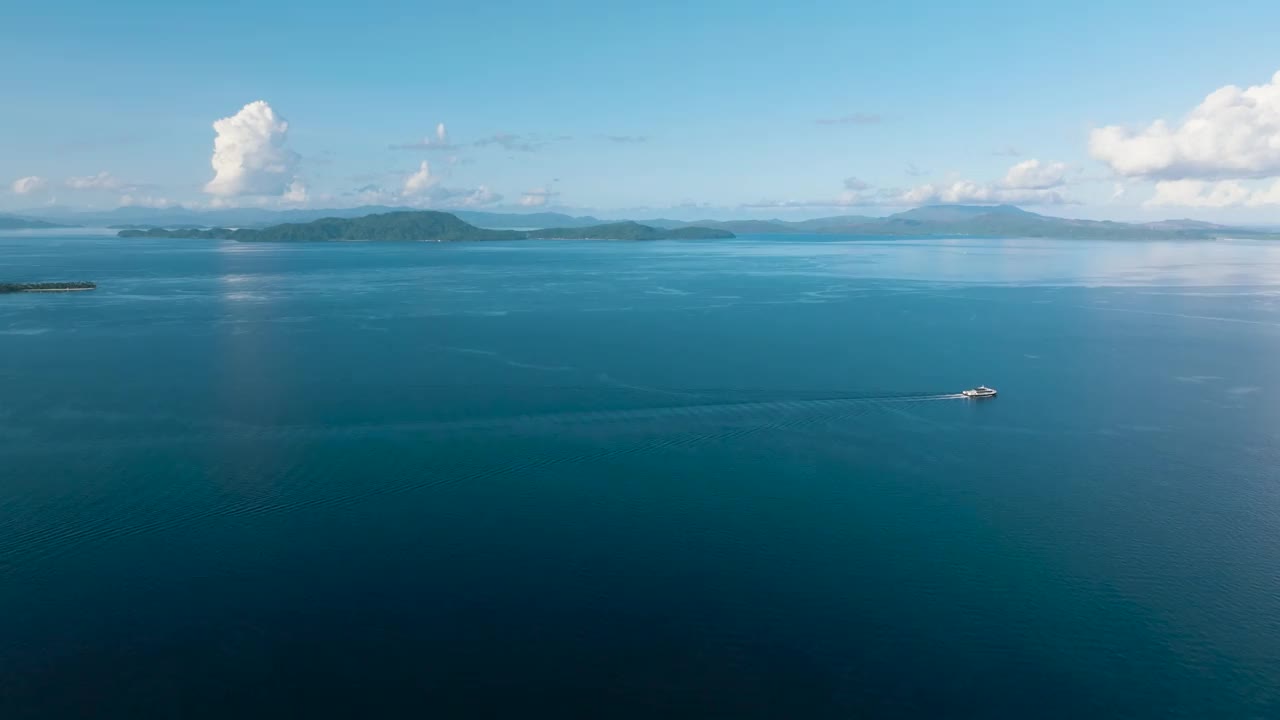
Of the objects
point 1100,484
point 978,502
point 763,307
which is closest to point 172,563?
point 978,502

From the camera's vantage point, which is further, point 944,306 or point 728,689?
point 944,306

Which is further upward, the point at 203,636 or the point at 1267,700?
the point at 203,636

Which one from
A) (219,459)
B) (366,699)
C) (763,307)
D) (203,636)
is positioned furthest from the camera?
(763,307)

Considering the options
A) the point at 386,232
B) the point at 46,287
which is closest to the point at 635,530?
the point at 46,287

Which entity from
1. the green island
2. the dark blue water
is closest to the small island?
the dark blue water

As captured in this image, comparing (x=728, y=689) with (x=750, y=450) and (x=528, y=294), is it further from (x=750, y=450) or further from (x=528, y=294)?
(x=528, y=294)

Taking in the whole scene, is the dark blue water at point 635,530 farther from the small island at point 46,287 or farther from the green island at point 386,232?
the green island at point 386,232

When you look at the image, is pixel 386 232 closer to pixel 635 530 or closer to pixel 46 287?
pixel 46 287
